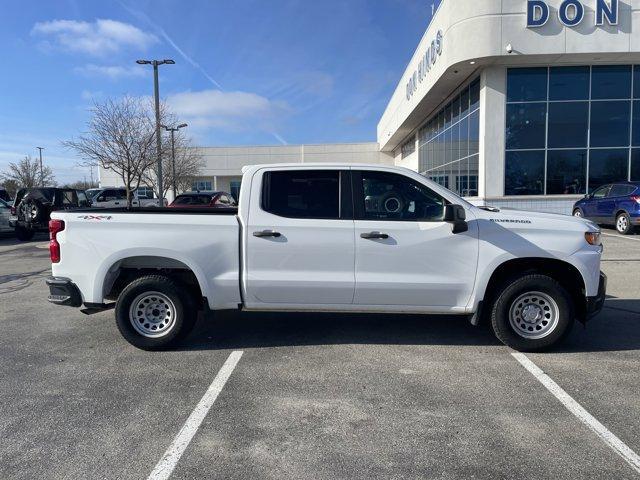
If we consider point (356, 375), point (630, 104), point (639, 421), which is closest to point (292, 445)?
point (356, 375)

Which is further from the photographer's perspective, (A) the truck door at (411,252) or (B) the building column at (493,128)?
(B) the building column at (493,128)

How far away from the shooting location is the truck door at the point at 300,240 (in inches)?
192

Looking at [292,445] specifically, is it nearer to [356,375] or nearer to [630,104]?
[356,375]

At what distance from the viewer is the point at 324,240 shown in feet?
16.0

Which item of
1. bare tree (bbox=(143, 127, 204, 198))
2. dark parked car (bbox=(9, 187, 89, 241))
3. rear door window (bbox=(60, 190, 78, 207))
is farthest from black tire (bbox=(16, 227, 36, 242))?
bare tree (bbox=(143, 127, 204, 198))

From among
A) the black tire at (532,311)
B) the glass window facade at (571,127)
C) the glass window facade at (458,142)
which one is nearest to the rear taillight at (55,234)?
the black tire at (532,311)

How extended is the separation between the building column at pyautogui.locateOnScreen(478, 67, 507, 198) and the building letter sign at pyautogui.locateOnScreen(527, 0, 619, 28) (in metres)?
2.04

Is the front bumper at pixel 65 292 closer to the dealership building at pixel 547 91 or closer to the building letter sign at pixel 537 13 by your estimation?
the dealership building at pixel 547 91

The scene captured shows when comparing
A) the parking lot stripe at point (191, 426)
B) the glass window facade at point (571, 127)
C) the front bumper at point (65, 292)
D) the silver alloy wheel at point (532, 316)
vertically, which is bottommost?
the parking lot stripe at point (191, 426)

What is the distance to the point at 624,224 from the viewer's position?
15.0 m

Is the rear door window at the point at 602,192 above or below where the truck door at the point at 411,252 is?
above

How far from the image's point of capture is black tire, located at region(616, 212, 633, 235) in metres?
14.8

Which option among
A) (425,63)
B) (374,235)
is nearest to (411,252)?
(374,235)

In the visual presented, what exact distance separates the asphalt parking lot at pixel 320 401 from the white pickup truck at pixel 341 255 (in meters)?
0.50
